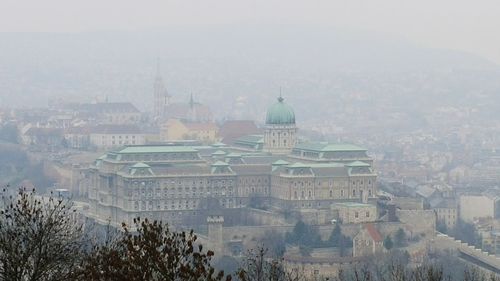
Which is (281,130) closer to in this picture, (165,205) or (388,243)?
(165,205)

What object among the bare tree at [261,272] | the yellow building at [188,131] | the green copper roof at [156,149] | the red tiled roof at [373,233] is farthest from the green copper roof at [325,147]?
the bare tree at [261,272]

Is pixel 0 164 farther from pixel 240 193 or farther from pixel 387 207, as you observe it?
pixel 387 207

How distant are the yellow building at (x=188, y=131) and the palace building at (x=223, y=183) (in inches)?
882

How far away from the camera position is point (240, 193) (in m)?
73.9

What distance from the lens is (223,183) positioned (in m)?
73.8

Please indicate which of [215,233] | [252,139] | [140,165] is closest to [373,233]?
[215,233]

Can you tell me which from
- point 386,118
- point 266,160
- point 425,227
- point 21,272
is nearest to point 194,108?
point 266,160

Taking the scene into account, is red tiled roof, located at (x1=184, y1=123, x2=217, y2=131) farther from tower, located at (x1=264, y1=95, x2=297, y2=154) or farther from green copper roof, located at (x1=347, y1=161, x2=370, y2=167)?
green copper roof, located at (x1=347, y1=161, x2=370, y2=167)

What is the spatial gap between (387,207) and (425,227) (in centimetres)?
239

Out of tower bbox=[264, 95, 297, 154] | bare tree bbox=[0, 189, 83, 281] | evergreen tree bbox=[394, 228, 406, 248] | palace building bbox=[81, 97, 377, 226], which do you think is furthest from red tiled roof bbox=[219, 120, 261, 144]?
bare tree bbox=[0, 189, 83, 281]

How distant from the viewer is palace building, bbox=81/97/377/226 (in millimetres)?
71375

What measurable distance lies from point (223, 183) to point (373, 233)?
400 inches

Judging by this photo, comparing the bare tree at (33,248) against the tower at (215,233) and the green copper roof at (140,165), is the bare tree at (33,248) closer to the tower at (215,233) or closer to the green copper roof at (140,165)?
the tower at (215,233)

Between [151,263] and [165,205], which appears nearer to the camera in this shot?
[151,263]
